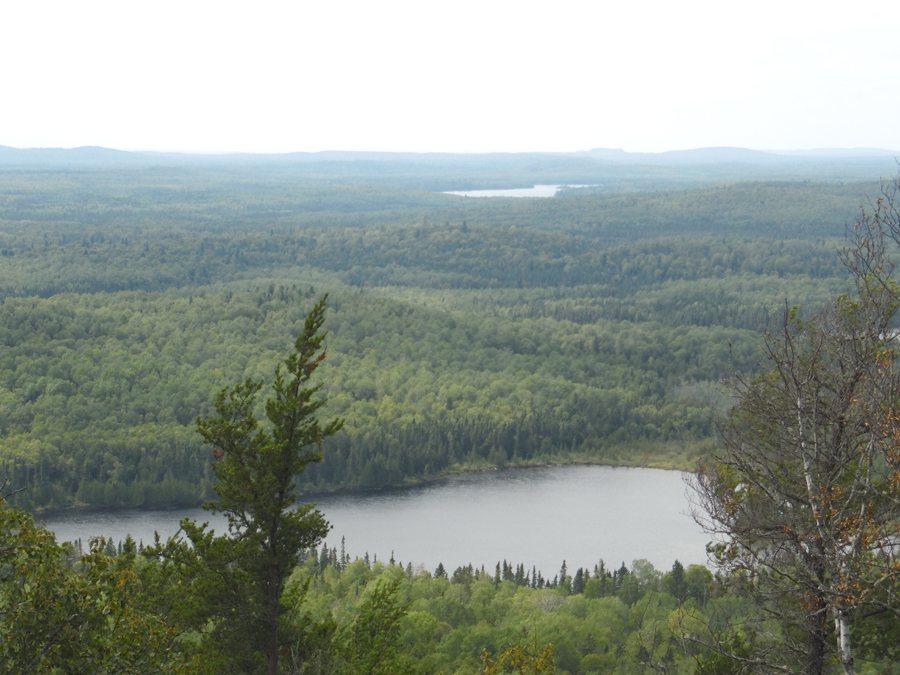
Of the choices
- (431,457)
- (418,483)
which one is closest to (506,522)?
(418,483)

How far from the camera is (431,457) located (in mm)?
100500

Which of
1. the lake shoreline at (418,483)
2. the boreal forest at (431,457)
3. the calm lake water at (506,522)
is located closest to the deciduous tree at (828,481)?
the boreal forest at (431,457)

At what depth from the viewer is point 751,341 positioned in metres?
135

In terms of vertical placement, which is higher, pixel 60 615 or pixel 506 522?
pixel 60 615

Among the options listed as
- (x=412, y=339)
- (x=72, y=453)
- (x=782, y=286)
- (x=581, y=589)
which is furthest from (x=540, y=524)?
(x=782, y=286)

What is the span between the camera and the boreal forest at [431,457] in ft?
41.3

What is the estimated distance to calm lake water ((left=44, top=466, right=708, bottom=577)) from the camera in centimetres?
7550

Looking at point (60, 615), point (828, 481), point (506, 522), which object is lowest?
point (506, 522)

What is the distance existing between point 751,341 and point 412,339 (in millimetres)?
49369

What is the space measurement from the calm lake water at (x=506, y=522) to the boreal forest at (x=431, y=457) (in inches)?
126

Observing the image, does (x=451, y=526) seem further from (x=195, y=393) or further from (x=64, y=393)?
(x=64, y=393)

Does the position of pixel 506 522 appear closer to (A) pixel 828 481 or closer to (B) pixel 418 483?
(B) pixel 418 483

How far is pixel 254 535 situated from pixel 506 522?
68.6 metres

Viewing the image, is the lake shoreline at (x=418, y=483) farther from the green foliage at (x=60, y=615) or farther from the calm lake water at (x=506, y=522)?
the green foliage at (x=60, y=615)
